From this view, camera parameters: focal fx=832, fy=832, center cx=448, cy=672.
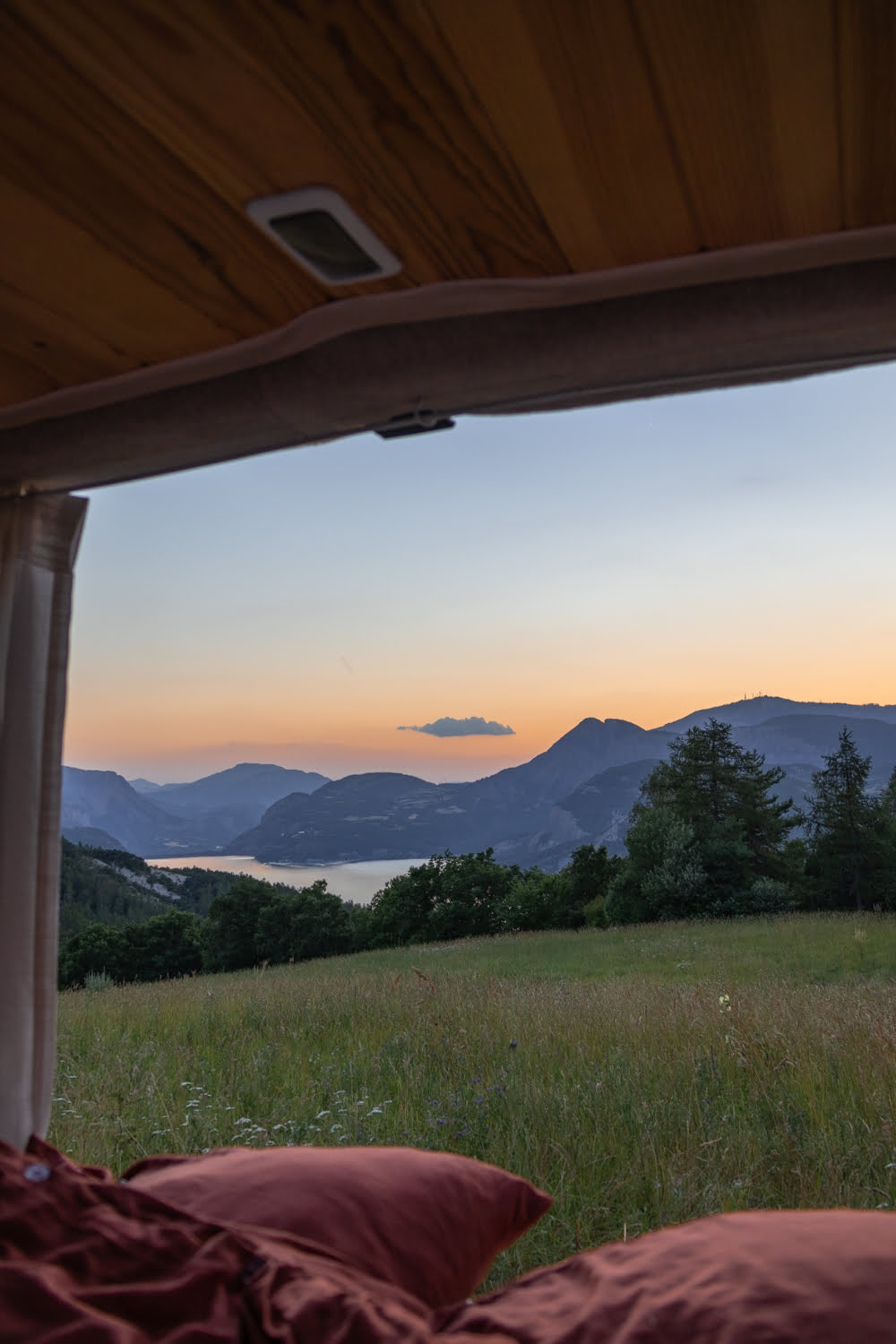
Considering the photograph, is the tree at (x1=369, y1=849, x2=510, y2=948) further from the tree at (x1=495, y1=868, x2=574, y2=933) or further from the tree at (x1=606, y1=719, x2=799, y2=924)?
the tree at (x1=606, y1=719, x2=799, y2=924)

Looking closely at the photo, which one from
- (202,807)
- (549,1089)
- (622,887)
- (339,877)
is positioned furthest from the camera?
(202,807)

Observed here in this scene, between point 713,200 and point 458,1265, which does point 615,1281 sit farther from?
point 713,200

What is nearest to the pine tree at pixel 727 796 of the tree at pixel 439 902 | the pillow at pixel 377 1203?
the tree at pixel 439 902

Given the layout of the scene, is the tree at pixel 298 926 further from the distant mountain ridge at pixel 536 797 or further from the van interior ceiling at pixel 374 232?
the van interior ceiling at pixel 374 232

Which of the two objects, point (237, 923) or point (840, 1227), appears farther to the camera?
point (237, 923)

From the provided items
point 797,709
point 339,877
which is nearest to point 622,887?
point 339,877

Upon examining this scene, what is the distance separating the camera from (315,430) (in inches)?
61.4

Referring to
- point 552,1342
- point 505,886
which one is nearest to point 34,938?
point 552,1342

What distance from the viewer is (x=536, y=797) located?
208 ft

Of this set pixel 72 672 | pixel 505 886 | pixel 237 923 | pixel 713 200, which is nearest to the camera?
pixel 713 200

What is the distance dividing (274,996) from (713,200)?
4960 millimetres

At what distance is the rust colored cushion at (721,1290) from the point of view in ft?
1.99

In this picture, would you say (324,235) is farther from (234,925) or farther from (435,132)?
(234,925)

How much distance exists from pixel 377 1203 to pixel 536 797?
63.4m
